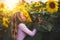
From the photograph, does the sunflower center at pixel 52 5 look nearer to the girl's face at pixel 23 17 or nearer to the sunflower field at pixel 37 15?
the sunflower field at pixel 37 15

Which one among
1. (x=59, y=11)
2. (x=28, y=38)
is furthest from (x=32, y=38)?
(x=59, y=11)

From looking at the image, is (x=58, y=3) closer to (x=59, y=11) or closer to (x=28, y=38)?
(x=59, y=11)

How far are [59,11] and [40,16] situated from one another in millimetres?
128

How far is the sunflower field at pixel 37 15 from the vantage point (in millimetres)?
1331

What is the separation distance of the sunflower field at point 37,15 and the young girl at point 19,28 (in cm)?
3

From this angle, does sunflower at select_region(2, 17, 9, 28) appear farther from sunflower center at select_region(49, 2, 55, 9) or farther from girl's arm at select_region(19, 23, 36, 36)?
sunflower center at select_region(49, 2, 55, 9)

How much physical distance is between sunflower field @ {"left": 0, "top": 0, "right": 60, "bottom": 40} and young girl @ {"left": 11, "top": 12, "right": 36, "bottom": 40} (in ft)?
0.09

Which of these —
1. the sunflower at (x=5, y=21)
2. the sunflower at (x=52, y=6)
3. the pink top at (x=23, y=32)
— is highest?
the sunflower at (x=52, y=6)

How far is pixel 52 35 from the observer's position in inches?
52.3

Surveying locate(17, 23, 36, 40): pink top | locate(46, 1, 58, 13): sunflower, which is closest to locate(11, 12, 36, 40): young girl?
locate(17, 23, 36, 40): pink top

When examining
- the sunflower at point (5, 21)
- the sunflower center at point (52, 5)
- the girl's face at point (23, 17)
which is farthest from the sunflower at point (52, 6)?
the sunflower at point (5, 21)

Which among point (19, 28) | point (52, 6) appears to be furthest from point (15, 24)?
point (52, 6)

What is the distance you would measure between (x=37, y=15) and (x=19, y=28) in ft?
0.49

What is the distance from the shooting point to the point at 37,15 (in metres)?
1.35
